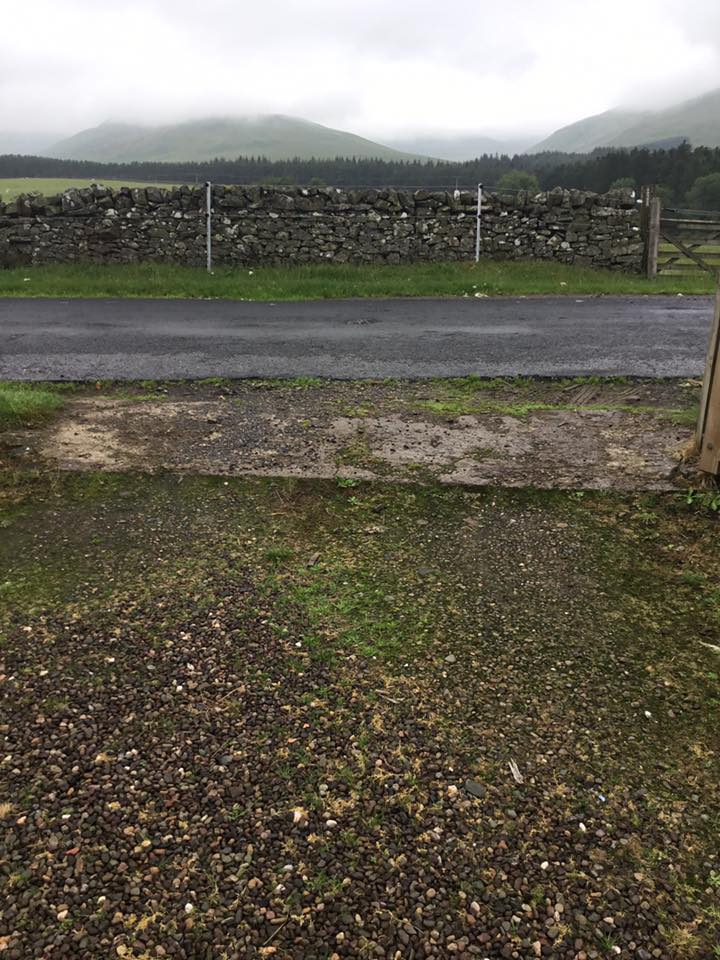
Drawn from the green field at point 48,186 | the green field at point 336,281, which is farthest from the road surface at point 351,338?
the green field at point 48,186

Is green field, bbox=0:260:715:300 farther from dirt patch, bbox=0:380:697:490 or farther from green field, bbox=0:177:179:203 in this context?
dirt patch, bbox=0:380:697:490

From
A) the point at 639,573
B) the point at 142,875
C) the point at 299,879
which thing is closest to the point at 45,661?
the point at 142,875

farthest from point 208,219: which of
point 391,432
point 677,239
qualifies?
point 391,432

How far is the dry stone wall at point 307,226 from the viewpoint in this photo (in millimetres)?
16609

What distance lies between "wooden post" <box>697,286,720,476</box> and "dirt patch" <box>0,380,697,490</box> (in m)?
0.28

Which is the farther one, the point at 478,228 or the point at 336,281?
the point at 478,228

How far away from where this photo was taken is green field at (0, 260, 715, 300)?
569 inches

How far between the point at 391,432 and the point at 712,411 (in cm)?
234

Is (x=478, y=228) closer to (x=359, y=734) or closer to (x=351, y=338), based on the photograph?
(x=351, y=338)

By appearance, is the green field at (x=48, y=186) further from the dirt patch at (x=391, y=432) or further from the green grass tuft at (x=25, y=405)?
the dirt patch at (x=391, y=432)

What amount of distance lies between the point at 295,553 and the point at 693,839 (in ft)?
7.54

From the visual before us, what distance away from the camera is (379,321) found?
1148cm

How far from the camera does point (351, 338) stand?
10055mm

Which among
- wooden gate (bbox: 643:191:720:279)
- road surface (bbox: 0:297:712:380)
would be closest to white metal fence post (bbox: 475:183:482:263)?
road surface (bbox: 0:297:712:380)
